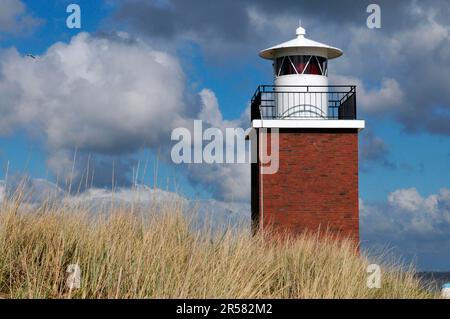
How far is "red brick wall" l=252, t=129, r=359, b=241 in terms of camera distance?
16000mm

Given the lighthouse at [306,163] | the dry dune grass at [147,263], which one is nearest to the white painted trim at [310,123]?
the lighthouse at [306,163]

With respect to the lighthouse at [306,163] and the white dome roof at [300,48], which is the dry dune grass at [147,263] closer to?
the lighthouse at [306,163]

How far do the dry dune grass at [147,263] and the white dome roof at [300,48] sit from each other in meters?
8.04

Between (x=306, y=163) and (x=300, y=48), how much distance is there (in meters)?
3.06

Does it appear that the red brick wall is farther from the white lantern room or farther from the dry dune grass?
the dry dune grass

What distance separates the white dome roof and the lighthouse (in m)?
0.07

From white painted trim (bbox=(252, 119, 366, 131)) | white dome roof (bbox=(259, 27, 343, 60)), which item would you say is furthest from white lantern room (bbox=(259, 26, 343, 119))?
white painted trim (bbox=(252, 119, 366, 131))

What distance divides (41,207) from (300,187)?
8.19 meters

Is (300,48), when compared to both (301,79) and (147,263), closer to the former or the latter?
(301,79)

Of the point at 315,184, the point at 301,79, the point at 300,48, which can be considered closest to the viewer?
the point at 315,184

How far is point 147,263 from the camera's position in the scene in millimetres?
7766

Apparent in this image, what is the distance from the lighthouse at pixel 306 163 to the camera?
16.0 metres

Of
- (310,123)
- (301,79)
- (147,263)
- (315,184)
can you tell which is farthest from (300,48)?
(147,263)
